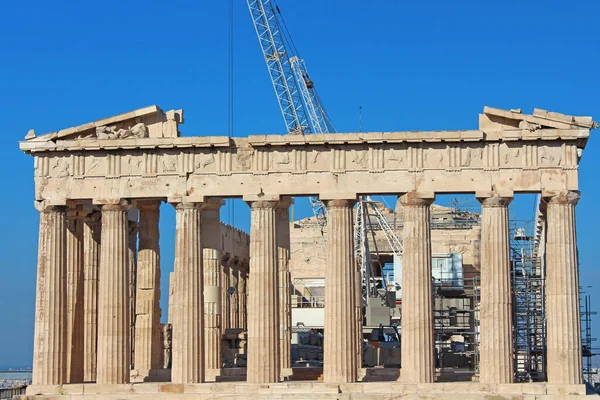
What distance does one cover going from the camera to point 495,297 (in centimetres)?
5616

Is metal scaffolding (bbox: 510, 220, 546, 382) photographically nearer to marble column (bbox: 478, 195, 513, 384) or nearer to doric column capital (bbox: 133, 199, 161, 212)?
→ marble column (bbox: 478, 195, 513, 384)

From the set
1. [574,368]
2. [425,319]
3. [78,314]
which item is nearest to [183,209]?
[78,314]

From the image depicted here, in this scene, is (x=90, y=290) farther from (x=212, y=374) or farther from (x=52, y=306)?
(x=212, y=374)

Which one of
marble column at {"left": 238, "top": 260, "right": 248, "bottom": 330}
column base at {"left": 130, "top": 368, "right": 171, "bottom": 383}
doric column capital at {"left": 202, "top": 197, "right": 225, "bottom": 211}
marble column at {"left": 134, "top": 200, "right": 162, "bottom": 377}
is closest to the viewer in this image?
doric column capital at {"left": 202, "top": 197, "right": 225, "bottom": 211}

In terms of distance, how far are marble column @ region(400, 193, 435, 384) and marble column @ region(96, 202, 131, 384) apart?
13.0 meters

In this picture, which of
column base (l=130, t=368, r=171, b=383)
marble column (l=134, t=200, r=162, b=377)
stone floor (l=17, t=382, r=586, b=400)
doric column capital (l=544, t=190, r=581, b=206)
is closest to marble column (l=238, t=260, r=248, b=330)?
marble column (l=134, t=200, r=162, b=377)

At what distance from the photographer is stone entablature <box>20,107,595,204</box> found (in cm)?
5653

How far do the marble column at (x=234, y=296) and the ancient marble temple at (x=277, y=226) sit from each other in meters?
19.6

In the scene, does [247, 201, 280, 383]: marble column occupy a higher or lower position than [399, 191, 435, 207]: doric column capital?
lower

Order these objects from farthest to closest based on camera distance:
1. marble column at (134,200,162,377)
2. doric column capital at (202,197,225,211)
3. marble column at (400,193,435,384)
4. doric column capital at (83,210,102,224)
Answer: marble column at (134,200,162,377) < doric column capital at (83,210,102,224) < doric column capital at (202,197,225,211) < marble column at (400,193,435,384)

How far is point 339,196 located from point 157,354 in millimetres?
13800

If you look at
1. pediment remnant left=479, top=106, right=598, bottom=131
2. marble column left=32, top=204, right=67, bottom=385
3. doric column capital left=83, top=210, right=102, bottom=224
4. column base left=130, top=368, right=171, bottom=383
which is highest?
pediment remnant left=479, top=106, right=598, bottom=131

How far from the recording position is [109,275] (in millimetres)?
58875

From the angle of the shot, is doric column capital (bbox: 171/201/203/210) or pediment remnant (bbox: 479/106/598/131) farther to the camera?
doric column capital (bbox: 171/201/203/210)
